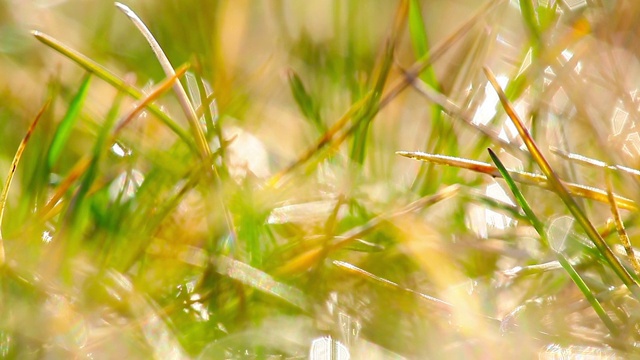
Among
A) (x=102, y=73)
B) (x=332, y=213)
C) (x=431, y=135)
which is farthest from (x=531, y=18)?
(x=102, y=73)

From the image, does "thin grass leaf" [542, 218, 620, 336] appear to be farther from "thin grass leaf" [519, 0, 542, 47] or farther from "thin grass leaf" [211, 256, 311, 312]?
"thin grass leaf" [519, 0, 542, 47]

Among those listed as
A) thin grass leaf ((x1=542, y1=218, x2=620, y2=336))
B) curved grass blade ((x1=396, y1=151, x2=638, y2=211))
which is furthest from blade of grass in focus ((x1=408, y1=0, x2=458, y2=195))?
thin grass leaf ((x1=542, y1=218, x2=620, y2=336))


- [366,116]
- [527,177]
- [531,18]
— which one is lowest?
[527,177]

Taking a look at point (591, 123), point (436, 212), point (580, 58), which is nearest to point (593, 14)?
point (580, 58)

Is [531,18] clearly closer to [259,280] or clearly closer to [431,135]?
[431,135]

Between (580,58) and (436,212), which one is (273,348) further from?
(580,58)

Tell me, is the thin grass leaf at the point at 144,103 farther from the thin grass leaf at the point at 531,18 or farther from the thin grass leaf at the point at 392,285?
the thin grass leaf at the point at 531,18

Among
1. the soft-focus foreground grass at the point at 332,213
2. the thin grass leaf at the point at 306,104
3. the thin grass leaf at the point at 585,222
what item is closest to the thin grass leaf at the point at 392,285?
the soft-focus foreground grass at the point at 332,213
